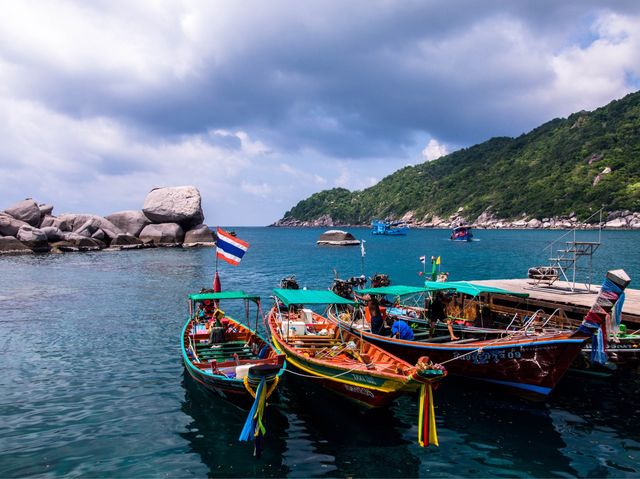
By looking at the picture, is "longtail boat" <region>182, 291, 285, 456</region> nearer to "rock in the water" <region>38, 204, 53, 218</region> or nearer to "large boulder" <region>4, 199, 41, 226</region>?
"large boulder" <region>4, 199, 41, 226</region>

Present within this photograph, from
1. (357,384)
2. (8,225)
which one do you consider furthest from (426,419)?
(8,225)

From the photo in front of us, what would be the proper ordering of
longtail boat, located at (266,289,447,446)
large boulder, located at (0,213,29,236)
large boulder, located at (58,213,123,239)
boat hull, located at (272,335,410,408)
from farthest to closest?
large boulder, located at (58,213,123,239) → large boulder, located at (0,213,29,236) → boat hull, located at (272,335,410,408) → longtail boat, located at (266,289,447,446)

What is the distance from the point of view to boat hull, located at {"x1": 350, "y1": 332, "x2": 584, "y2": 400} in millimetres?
13992

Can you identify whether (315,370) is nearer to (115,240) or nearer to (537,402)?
(537,402)

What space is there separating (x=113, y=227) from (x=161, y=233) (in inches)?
411

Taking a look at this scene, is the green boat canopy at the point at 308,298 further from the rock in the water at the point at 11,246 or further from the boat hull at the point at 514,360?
the rock in the water at the point at 11,246

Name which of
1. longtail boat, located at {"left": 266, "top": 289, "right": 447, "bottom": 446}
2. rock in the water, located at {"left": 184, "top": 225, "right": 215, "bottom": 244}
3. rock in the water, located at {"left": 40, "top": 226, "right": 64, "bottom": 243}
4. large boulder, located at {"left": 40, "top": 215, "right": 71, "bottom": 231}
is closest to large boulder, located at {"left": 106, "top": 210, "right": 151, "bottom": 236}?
large boulder, located at {"left": 40, "top": 215, "right": 71, "bottom": 231}

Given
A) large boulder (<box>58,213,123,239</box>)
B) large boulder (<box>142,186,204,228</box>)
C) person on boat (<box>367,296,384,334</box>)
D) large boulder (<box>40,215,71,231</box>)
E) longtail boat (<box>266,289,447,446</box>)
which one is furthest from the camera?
large boulder (<box>142,186,204,228</box>)

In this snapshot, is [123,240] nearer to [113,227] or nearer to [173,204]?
[113,227]

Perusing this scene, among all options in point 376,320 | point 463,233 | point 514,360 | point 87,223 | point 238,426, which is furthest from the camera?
point 463,233

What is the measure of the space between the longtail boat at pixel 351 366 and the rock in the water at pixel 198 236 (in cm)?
7521

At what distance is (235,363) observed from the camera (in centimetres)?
1464

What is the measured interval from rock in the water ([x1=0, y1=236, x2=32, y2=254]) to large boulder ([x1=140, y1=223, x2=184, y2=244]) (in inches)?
859

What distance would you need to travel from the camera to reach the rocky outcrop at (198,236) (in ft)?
300
